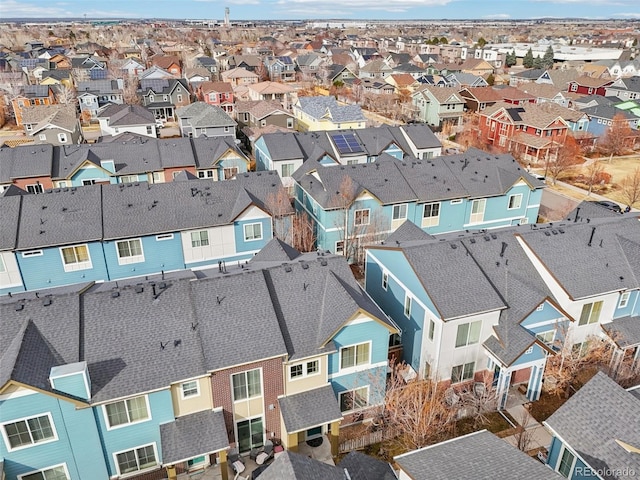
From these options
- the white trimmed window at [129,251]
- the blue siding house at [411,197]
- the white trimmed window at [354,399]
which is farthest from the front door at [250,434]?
the blue siding house at [411,197]

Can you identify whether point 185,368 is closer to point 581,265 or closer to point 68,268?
point 68,268

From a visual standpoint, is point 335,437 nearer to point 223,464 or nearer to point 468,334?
point 223,464

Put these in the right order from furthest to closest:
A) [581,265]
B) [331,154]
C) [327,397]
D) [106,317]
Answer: [331,154]
[581,265]
[327,397]
[106,317]

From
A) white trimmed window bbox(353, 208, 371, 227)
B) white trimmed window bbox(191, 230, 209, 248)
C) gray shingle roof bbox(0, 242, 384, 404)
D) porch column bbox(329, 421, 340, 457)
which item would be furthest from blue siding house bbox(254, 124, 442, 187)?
porch column bbox(329, 421, 340, 457)

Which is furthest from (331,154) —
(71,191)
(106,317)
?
(106,317)

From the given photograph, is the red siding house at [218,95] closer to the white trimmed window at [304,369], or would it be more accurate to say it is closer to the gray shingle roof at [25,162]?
the gray shingle roof at [25,162]

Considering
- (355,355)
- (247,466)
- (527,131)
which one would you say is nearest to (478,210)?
(355,355)

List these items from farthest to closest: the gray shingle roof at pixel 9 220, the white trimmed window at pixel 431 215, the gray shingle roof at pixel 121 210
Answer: the white trimmed window at pixel 431 215, the gray shingle roof at pixel 121 210, the gray shingle roof at pixel 9 220

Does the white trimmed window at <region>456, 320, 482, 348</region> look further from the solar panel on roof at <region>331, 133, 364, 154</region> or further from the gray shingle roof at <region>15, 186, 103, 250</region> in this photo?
the solar panel on roof at <region>331, 133, 364, 154</region>
